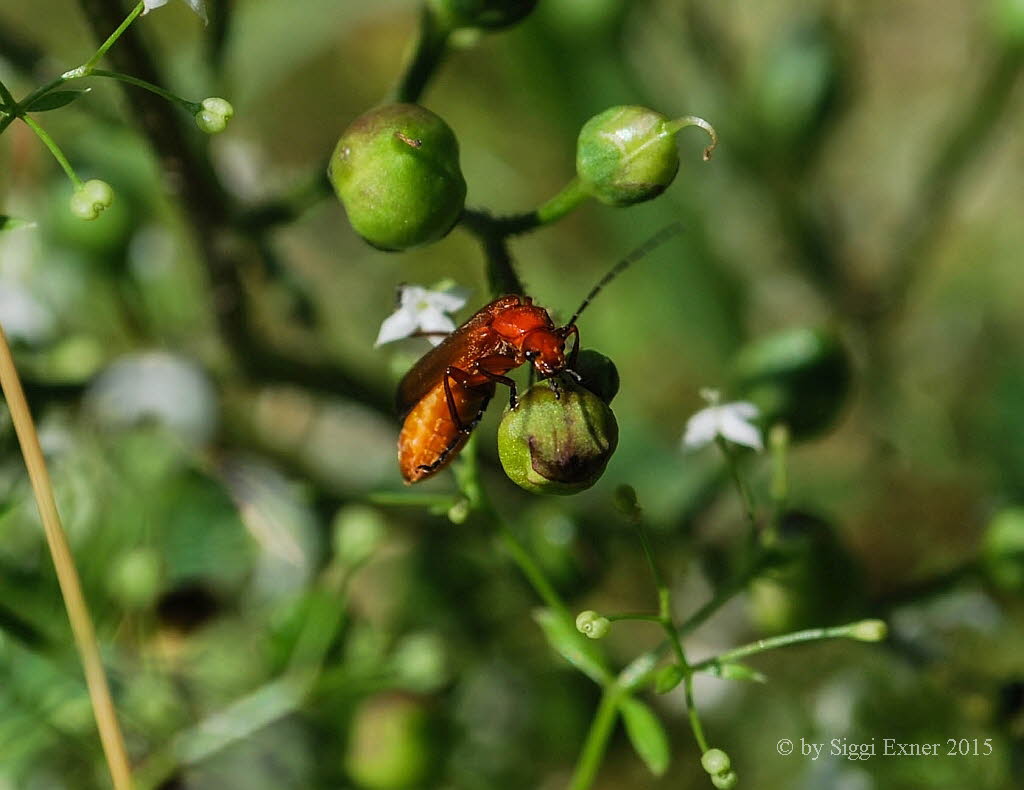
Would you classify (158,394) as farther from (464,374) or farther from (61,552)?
(464,374)

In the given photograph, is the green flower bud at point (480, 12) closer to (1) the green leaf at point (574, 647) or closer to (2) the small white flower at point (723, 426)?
(2) the small white flower at point (723, 426)

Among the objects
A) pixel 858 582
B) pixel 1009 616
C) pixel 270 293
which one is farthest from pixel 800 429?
pixel 270 293

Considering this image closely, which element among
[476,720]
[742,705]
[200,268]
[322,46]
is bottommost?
[742,705]

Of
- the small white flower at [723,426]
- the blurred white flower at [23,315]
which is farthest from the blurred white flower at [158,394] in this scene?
the small white flower at [723,426]

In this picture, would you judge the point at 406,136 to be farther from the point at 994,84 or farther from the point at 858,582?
the point at 994,84

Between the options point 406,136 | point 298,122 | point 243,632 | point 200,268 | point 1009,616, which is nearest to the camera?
point 406,136

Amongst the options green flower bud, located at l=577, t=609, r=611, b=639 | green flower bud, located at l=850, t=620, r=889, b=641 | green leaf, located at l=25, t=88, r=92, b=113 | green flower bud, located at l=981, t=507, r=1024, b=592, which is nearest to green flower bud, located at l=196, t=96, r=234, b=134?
green leaf, located at l=25, t=88, r=92, b=113
